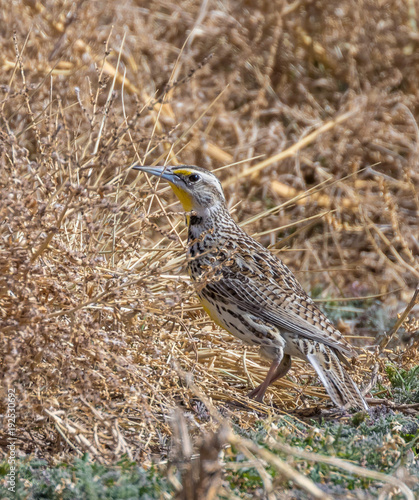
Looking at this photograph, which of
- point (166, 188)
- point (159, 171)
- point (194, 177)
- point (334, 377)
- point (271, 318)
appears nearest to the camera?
point (334, 377)

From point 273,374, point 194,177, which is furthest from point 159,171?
point 273,374

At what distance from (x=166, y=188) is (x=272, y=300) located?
926 mm

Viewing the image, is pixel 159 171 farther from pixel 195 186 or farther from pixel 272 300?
pixel 272 300

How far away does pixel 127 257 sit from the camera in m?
3.96

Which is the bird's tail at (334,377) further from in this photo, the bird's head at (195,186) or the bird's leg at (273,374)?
the bird's head at (195,186)

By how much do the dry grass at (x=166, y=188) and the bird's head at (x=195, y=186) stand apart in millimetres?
106

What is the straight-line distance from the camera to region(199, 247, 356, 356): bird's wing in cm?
353

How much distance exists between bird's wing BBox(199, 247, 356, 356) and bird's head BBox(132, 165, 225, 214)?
426mm

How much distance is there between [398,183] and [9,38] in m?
3.46

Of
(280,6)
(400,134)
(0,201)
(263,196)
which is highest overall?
(280,6)

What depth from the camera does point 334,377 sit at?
346 centimetres

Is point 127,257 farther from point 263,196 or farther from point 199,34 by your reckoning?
point 199,34

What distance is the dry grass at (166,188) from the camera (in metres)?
2.84

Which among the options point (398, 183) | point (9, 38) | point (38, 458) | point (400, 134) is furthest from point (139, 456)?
point (400, 134)
